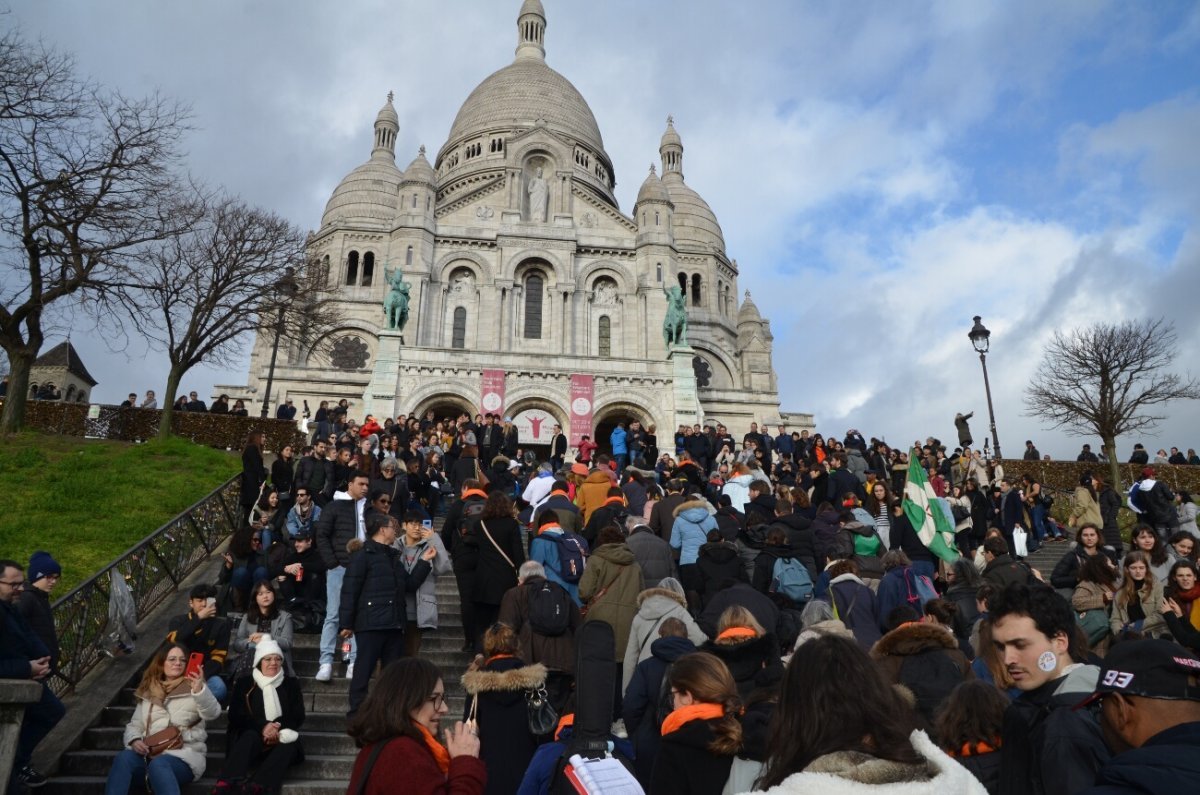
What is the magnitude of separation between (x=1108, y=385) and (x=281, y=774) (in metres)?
28.9

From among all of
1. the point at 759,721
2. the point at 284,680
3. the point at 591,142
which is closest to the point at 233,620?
the point at 284,680

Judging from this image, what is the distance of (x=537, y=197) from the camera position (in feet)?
127

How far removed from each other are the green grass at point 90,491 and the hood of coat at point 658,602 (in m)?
8.09

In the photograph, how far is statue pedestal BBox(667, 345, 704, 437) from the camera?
28.8 meters

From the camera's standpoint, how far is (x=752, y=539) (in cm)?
912

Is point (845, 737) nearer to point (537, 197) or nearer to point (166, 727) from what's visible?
point (166, 727)

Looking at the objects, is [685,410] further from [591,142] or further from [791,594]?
[591,142]

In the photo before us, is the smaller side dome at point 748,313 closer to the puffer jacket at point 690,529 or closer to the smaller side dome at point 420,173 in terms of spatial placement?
the smaller side dome at point 420,173

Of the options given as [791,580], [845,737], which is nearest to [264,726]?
[791,580]

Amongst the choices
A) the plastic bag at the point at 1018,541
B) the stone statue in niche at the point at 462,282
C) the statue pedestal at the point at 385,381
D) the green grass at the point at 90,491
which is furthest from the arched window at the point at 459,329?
the plastic bag at the point at 1018,541

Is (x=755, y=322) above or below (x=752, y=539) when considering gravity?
above

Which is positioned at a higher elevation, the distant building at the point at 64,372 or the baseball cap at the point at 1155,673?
the distant building at the point at 64,372

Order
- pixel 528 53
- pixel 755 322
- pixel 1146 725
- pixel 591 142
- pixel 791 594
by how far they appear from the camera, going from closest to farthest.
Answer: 1. pixel 1146 725
2. pixel 791 594
3. pixel 755 322
4. pixel 591 142
5. pixel 528 53

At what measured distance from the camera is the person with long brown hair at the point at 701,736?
3502 millimetres
